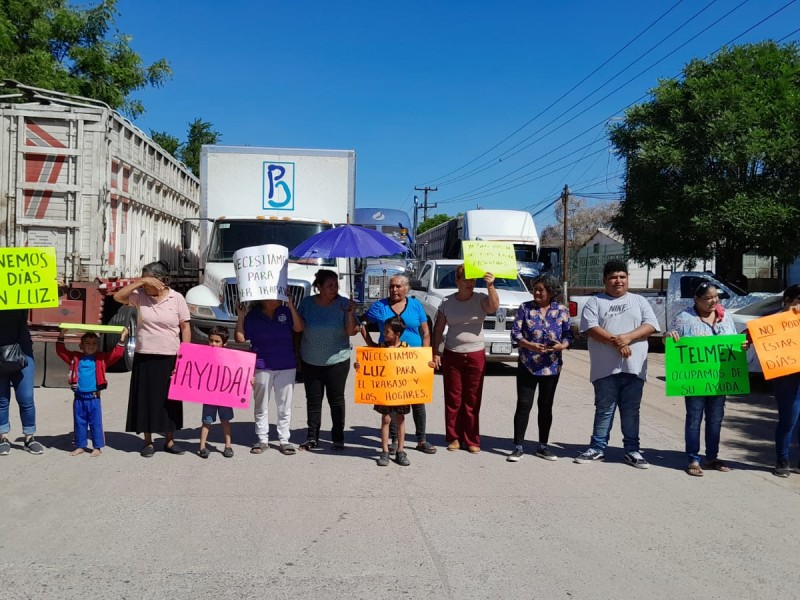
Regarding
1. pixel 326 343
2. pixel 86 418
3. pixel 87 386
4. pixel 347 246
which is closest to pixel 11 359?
pixel 87 386

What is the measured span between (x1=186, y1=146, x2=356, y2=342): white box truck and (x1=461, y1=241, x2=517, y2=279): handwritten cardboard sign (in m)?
5.84

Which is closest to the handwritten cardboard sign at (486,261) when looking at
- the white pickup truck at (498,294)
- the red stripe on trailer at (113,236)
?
the white pickup truck at (498,294)

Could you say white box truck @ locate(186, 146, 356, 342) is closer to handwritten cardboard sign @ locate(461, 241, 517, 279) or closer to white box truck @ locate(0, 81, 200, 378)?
white box truck @ locate(0, 81, 200, 378)

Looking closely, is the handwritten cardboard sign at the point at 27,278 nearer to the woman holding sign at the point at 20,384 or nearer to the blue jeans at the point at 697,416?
the woman holding sign at the point at 20,384

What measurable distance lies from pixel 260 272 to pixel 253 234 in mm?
6014

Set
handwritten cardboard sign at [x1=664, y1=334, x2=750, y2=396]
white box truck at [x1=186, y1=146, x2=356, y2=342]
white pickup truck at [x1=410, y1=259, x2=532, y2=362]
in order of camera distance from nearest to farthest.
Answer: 1. handwritten cardboard sign at [x1=664, y1=334, x2=750, y2=396]
2. white pickup truck at [x1=410, y1=259, x2=532, y2=362]
3. white box truck at [x1=186, y1=146, x2=356, y2=342]

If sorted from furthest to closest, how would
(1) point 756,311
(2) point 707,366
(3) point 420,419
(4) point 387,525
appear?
(1) point 756,311
(3) point 420,419
(2) point 707,366
(4) point 387,525

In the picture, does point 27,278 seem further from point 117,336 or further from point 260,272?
point 117,336

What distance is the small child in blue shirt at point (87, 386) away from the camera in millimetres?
7191

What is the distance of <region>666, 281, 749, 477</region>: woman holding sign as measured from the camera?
714 cm

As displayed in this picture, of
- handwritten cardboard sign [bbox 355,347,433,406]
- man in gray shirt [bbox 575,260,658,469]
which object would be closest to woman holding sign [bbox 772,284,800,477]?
man in gray shirt [bbox 575,260,658,469]

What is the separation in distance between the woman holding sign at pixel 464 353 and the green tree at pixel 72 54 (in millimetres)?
19082

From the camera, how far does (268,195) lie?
13383 mm

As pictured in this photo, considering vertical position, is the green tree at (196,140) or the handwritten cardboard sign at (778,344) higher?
the green tree at (196,140)
